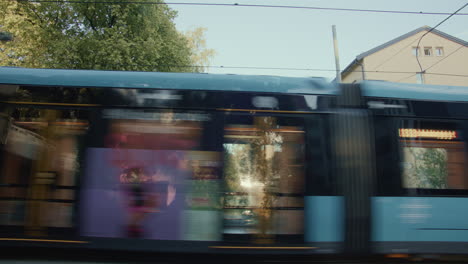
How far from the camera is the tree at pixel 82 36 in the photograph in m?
12.9

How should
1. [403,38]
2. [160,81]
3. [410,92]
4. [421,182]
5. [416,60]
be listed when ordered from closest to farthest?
1. [421,182]
2. [160,81]
3. [410,92]
4. [416,60]
5. [403,38]

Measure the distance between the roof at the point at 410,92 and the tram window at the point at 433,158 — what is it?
0.51 metres

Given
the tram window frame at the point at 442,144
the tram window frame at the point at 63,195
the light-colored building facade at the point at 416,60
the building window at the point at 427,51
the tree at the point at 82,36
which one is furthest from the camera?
the building window at the point at 427,51

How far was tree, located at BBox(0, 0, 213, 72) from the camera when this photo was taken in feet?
42.3

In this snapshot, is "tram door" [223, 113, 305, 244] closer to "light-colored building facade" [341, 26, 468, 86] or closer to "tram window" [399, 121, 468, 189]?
"tram window" [399, 121, 468, 189]

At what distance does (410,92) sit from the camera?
4934mm

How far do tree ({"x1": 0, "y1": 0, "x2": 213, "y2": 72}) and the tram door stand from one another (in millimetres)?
10282

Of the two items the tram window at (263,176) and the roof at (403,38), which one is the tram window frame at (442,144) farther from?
the roof at (403,38)

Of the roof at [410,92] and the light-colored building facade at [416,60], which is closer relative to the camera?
the roof at [410,92]

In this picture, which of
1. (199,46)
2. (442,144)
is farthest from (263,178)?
(199,46)

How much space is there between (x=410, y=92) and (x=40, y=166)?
617cm

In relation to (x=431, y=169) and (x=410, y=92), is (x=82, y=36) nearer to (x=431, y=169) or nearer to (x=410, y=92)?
(x=410, y=92)

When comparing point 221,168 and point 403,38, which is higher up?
point 403,38

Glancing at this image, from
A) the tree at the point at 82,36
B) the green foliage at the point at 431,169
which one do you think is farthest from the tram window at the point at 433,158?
the tree at the point at 82,36
